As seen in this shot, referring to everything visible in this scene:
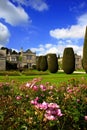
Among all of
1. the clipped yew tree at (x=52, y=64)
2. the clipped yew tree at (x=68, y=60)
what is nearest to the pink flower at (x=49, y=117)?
the clipped yew tree at (x=68, y=60)

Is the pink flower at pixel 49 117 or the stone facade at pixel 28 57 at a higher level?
the stone facade at pixel 28 57

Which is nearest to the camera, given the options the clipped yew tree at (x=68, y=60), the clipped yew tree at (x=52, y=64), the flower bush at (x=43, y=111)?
the flower bush at (x=43, y=111)

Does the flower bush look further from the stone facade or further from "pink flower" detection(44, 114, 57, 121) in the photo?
the stone facade

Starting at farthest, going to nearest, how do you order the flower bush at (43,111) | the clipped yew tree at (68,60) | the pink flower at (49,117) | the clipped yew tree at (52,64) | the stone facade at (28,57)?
the stone facade at (28,57) → the clipped yew tree at (52,64) → the clipped yew tree at (68,60) → the flower bush at (43,111) → the pink flower at (49,117)

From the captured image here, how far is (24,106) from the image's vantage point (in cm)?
450

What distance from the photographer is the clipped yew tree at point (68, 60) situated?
4062cm

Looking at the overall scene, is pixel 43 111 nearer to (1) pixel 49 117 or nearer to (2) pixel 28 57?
(1) pixel 49 117

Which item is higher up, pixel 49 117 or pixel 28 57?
pixel 28 57

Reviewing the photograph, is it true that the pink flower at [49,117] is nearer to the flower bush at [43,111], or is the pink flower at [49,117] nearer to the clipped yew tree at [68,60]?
the flower bush at [43,111]

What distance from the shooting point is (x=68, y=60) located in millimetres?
40938

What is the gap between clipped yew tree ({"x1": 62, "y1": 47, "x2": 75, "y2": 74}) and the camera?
40.6 metres

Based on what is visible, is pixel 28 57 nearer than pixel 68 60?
No

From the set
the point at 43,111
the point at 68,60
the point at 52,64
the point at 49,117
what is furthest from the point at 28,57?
the point at 49,117

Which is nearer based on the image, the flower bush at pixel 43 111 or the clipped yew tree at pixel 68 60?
the flower bush at pixel 43 111
